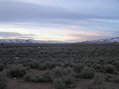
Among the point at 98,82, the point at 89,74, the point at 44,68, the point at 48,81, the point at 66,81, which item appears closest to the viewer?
the point at 98,82

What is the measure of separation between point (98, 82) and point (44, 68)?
641 centimetres

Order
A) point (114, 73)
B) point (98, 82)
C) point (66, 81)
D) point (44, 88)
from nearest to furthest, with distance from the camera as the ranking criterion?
point (98, 82) → point (44, 88) → point (66, 81) → point (114, 73)

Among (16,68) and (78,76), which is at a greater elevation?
(16,68)

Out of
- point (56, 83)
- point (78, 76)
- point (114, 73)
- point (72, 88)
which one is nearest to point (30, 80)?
point (56, 83)

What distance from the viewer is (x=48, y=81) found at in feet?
26.7

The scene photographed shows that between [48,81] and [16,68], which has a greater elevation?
[16,68]

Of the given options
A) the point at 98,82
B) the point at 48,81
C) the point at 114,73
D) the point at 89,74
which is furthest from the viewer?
the point at 114,73

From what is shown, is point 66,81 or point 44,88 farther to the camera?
point 66,81

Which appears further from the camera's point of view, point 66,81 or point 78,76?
point 78,76

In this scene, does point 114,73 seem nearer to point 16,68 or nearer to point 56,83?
point 56,83

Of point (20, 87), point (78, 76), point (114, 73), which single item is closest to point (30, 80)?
point (20, 87)

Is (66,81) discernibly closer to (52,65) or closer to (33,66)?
(52,65)

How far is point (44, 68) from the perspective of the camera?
11.7 meters

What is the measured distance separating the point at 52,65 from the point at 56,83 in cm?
537
